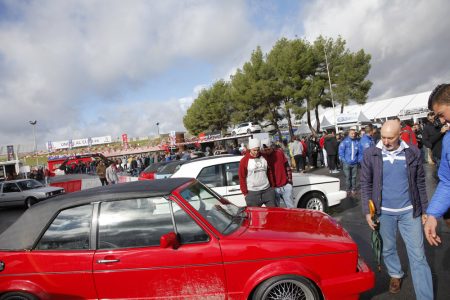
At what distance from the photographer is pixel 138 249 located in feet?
9.41

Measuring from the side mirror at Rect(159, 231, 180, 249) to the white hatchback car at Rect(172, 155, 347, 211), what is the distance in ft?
10.8

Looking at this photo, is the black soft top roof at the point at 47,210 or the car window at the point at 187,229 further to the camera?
the black soft top roof at the point at 47,210

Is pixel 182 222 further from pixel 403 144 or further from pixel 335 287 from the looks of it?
pixel 403 144

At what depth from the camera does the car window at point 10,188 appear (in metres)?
15.0

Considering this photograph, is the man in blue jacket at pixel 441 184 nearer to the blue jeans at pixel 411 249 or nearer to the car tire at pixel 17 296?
the blue jeans at pixel 411 249

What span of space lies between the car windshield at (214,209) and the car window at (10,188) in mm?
14871

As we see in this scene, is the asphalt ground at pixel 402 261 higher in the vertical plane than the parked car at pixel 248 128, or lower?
lower

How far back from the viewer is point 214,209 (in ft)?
11.2

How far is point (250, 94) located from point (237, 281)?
3416cm

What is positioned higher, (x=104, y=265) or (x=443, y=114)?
(x=443, y=114)

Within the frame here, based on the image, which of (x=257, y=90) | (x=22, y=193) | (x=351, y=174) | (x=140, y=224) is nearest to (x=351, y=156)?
(x=351, y=174)

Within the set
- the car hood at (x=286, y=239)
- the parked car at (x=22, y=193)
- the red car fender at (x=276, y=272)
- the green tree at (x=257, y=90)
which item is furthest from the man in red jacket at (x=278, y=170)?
the green tree at (x=257, y=90)

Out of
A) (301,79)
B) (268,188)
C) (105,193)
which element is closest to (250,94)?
(301,79)

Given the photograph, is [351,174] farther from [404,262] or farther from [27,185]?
[27,185]
